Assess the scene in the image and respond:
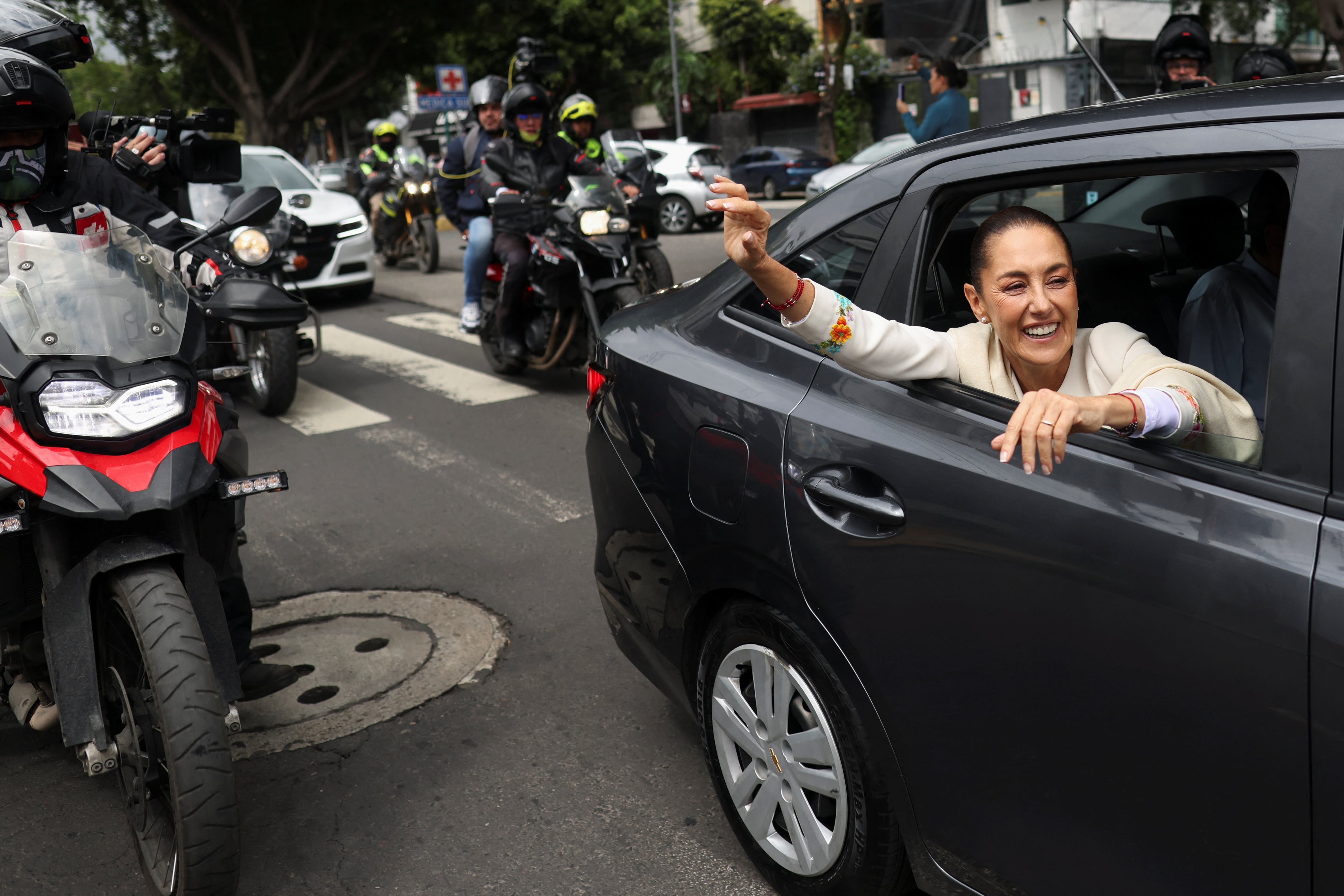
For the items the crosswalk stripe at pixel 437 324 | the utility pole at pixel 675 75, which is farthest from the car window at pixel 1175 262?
the utility pole at pixel 675 75

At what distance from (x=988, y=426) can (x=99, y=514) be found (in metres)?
1.76

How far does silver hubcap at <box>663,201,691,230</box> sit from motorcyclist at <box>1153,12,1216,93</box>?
14.7 m

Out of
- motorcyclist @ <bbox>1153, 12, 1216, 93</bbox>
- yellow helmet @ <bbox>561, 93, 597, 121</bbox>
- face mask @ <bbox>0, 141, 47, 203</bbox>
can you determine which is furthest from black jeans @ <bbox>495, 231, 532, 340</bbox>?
face mask @ <bbox>0, 141, 47, 203</bbox>

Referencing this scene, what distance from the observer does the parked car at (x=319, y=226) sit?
11.6m

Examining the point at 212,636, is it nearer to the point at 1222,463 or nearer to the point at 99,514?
the point at 99,514

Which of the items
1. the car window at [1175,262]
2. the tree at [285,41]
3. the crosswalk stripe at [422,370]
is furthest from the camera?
the tree at [285,41]

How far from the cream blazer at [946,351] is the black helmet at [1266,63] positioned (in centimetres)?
470

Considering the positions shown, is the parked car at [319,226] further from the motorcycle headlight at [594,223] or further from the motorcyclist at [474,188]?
the motorcycle headlight at [594,223]

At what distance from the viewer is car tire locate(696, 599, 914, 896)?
2.27m

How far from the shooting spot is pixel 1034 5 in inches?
1280

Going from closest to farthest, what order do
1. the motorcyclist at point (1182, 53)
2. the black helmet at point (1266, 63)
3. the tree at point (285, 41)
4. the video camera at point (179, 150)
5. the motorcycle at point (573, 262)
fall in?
the video camera at point (179, 150) < the black helmet at point (1266, 63) < the motorcyclist at point (1182, 53) < the motorcycle at point (573, 262) < the tree at point (285, 41)

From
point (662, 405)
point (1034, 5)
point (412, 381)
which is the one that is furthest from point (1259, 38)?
point (662, 405)

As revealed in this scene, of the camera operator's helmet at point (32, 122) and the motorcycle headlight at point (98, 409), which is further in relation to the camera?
the camera operator's helmet at point (32, 122)

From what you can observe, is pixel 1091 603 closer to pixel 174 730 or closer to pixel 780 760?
pixel 780 760
